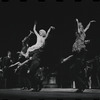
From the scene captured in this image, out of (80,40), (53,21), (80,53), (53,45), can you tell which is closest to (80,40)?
(80,40)

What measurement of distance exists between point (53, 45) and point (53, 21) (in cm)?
68

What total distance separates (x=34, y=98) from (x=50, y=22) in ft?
8.98

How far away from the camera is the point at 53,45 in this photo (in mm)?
7773

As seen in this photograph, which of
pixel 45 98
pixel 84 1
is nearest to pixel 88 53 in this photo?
pixel 84 1

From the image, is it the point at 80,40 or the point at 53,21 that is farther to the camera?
the point at 53,21

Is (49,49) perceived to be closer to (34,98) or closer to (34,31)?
(34,31)

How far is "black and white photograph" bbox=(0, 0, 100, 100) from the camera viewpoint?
23.4 ft

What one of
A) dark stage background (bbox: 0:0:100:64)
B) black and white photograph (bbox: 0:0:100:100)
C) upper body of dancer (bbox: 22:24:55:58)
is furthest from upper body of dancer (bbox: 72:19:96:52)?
upper body of dancer (bbox: 22:24:55:58)

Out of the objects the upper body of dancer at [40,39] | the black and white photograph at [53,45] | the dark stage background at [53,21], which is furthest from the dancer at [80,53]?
the upper body of dancer at [40,39]

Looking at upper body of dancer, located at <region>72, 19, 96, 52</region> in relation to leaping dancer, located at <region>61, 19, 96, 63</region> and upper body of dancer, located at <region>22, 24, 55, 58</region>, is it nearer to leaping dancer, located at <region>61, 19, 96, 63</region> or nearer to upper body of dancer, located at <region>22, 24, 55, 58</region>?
leaping dancer, located at <region>61, 19, 96, 63</region>

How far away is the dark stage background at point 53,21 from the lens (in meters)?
7.46

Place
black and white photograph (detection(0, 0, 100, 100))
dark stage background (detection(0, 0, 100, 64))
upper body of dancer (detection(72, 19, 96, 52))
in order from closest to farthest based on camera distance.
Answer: upper body of dancer (detection(72, 19, 96, 52)) < black and white photograph (detection(0, 0, 100, 100)) < dark stage background (detection(0, 0, 100, 64))

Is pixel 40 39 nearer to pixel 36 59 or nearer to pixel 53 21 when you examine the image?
pixel 36 59

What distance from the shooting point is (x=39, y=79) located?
7.46 metres
